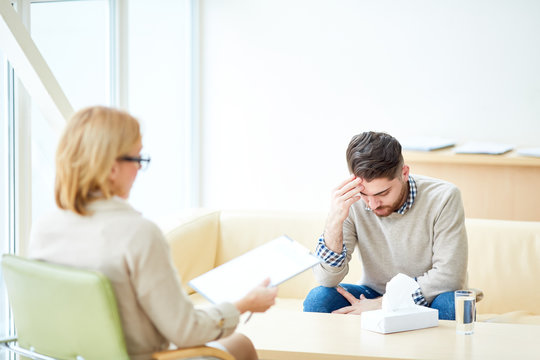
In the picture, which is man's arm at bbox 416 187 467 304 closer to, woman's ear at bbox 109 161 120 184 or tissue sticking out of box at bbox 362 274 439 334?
tissue sticking out of box at bbox 362 274 439 334

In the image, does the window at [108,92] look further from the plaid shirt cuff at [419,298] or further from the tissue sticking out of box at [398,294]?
the plaid shirt cuff at [419,298]

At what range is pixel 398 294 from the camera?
2.22m

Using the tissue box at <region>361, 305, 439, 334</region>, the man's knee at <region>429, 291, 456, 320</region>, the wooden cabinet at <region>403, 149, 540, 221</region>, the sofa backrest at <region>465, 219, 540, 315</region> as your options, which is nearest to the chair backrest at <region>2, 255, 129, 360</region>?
the tissue box at <region>361, 305, 439, 334</region>

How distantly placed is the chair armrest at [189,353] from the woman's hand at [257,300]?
120mm

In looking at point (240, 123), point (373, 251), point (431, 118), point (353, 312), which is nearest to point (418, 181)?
point (373, 251)

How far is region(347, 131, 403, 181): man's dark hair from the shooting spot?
2.51 meters

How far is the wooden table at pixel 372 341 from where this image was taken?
192 cm

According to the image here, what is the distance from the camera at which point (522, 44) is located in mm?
4426

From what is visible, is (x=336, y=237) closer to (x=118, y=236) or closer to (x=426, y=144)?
(x=118, y=236)

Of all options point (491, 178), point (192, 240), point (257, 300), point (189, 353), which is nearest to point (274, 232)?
point (192, 240)

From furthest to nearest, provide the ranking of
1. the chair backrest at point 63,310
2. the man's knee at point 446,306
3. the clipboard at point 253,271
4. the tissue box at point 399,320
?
the man's knee at point 446,306, the tissue box at point 399,320, the clipboard at point 253,271, the chair backrest at point 63,310

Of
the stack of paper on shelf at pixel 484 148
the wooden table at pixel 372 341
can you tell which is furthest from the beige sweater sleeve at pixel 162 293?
the stack of paper on shelf at pixel 484 148

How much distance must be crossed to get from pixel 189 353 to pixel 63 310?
300mm

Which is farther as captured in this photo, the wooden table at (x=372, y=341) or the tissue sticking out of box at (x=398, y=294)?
the tissue sticking out of box at (x=398, y=294)
